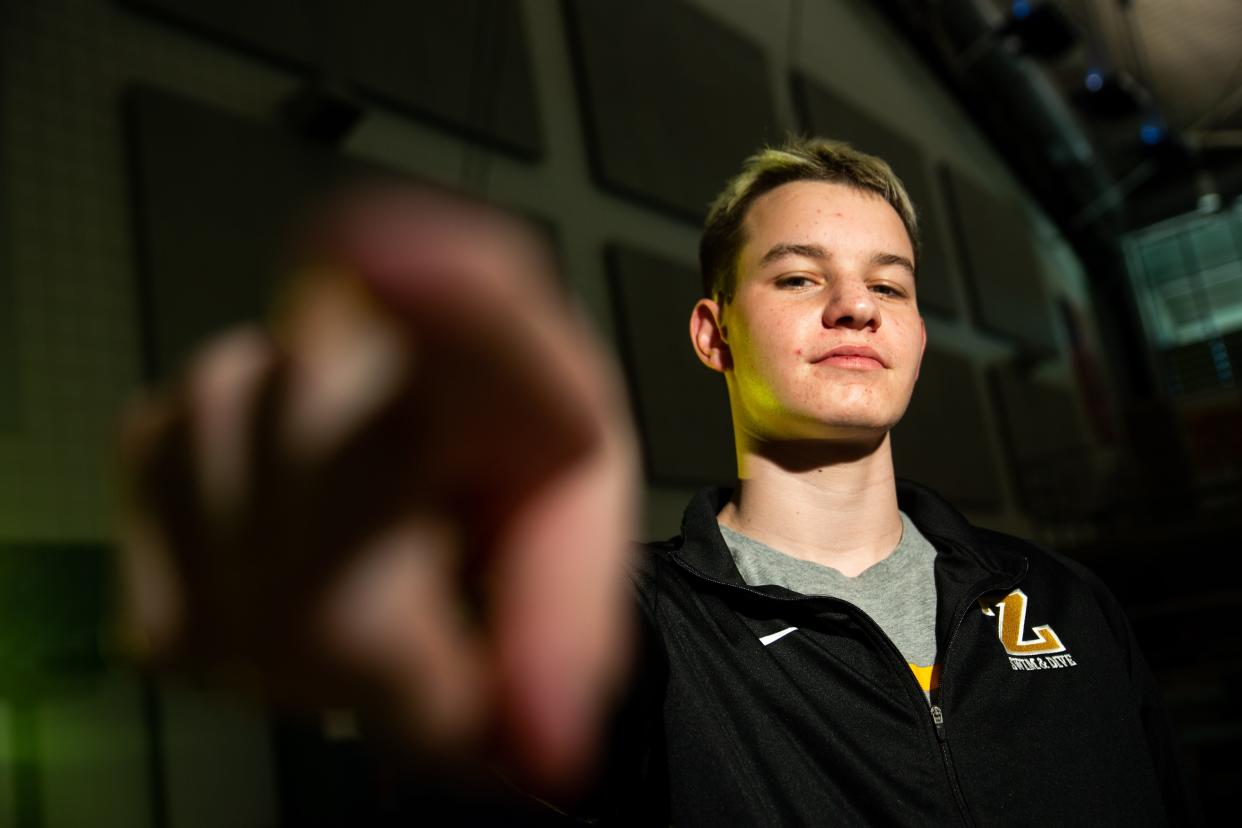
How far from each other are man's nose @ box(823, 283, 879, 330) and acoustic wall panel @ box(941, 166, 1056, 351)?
412 cm

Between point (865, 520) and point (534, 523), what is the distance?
58cm

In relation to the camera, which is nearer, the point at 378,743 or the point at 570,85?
the point at 378,743

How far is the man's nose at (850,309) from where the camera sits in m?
0.67

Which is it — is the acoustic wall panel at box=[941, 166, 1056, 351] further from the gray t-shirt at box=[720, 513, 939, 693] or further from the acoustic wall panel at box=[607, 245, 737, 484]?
the gray t-shirt at box=[720, 513, 939, 693]

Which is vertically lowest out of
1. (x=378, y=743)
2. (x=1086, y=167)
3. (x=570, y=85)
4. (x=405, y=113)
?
(x=378, y=743)

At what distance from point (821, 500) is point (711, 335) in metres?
0.18

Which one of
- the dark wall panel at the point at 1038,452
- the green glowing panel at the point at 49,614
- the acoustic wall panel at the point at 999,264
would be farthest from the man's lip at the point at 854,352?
the dark wall panel at the point at 1038,452

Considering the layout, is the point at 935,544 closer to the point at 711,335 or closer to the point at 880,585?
the point at 880,585

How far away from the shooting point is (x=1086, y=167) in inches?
271

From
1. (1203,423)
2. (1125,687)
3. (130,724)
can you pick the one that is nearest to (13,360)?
(130,724)

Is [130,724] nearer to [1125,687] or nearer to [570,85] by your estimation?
[1125,687]

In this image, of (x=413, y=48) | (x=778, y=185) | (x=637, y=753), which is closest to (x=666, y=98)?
(x=413, y=48)

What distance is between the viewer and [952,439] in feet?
12.4

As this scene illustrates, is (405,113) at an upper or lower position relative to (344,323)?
upper
